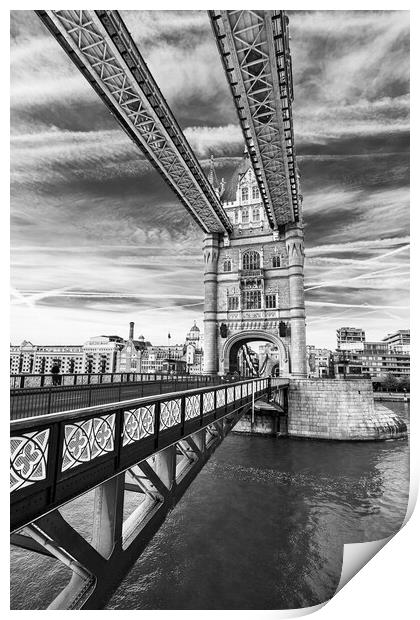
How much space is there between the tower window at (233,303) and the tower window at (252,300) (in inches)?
29.3

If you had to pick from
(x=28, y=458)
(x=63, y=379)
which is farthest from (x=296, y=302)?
(x=28, y=458)

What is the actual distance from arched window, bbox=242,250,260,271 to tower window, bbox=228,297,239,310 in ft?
8.88

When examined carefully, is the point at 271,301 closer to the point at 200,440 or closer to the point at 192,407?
the point at 200,440

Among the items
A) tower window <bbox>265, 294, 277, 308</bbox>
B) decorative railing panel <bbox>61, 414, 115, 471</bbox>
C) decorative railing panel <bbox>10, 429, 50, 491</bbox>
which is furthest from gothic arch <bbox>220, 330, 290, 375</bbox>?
decorative railing panel <bbox>10, 429, 50, 491</bbox>

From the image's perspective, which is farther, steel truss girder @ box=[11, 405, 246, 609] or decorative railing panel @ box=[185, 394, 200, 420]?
decorative railing panel @ box=[185, 394, 200, 420]

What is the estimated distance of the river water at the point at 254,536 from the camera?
6.75m

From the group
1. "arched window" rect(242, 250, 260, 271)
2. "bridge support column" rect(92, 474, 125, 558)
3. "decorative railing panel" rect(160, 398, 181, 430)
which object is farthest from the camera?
"arched window" rect(242, 250, 260, 271)

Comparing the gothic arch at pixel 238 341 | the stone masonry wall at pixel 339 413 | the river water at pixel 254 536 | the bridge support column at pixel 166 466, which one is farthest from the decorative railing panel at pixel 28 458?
the gothic arch at pixel 238 341

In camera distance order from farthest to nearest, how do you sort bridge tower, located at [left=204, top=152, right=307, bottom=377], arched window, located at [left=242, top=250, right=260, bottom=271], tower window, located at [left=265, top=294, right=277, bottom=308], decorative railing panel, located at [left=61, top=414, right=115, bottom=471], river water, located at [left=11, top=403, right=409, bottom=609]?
arched window, located at [left=242, top=250, right=260, bottom=271]
tower window, located at [left=265, top=294, right=277, bottom=308]
bridge tower, located at [left=204, top=152, right=307, bottom=377]
river water, located at [left=11, top=403, right=409, bottom=609]
decorative railing panel, located at [left=61, top=414, right=115, bottom=471]

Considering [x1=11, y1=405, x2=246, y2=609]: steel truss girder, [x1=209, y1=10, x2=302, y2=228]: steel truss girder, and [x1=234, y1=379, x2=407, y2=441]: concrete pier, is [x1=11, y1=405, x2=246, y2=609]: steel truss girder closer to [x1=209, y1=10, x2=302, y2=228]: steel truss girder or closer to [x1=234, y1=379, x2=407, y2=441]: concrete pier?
[x1=209, y1=10, x2=302, y2=228]: steel truss girder

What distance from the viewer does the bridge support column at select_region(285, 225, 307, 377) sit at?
2380 cm

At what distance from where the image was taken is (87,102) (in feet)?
23.9

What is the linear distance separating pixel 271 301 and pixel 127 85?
17.4m

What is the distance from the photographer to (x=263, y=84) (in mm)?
13117
